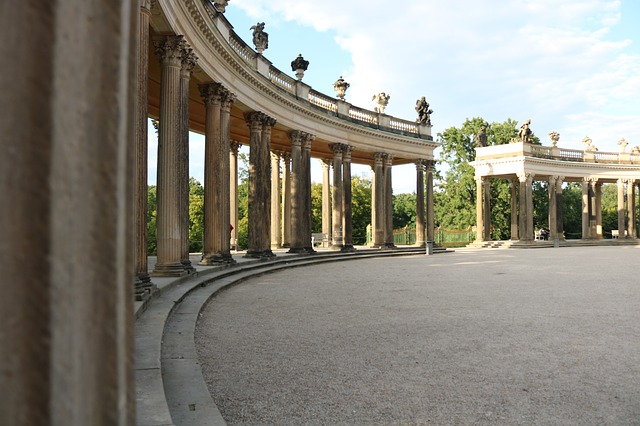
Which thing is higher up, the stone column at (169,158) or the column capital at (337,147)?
the column capital at (337,147)

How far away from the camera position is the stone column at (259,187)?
30.1 meters

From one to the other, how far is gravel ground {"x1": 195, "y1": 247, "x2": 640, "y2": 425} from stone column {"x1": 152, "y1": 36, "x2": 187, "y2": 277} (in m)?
3.49

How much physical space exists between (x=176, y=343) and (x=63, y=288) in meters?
8.85

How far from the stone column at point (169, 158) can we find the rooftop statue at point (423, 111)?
131 feet

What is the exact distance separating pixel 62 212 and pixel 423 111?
55955 mm

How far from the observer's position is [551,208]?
226ft

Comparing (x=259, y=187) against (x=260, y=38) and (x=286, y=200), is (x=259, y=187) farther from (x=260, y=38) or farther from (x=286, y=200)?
(x=286, y=200)

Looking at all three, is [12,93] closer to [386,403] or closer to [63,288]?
[63,288]

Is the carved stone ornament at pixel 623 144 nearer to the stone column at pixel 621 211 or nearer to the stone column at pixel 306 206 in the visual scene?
the stone column at pixel 621 211

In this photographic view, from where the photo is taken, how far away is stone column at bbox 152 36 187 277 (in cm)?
1778

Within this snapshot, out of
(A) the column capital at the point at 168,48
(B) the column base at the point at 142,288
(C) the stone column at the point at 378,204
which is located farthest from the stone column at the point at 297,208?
(B) the column base at the point at 142,288

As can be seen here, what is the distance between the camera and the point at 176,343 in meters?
9.37

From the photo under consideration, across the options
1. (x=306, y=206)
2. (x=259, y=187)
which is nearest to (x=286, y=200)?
(x=306, y=206)

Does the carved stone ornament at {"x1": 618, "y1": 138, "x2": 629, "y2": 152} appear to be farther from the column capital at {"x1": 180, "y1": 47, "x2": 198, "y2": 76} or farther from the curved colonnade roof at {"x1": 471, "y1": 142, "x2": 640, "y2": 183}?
the column capital at {"x1": 180, "y1": 47, "x2": 198, "y2": 76}
